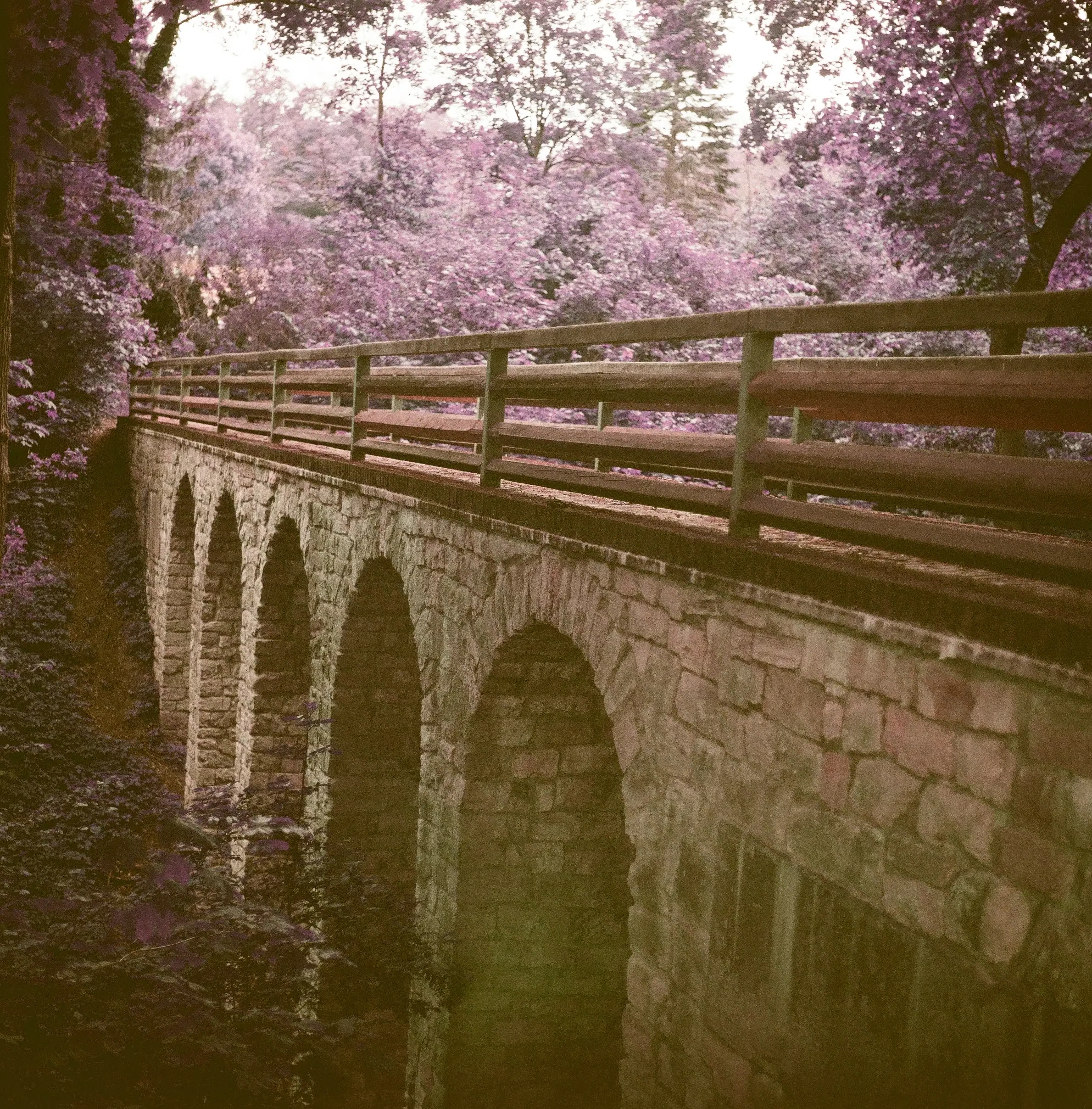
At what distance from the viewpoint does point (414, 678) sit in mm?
10445

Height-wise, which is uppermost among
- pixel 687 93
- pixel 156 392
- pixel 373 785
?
pixel 687 93

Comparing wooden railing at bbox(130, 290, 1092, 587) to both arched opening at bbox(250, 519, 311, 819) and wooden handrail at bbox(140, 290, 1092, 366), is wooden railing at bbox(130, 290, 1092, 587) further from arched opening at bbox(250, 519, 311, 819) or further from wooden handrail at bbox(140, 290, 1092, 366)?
arched opening at bbox(250, 519, 311, 819)

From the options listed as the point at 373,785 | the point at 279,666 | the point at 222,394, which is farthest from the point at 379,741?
the point at 222,394

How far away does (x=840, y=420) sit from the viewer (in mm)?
4324

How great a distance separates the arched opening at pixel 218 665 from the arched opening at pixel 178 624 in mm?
→ 2523

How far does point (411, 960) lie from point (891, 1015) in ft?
14.9

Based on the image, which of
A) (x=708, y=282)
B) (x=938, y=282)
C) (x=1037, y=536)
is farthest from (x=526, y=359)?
(x=1037, y=536)

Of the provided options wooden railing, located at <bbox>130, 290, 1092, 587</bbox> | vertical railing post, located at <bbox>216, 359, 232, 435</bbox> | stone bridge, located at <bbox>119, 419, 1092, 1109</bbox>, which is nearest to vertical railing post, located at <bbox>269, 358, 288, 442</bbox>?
stone bridge, located at <bbox>119, 419, 1092, 1109</bbox>

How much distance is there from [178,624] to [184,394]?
3.53 m

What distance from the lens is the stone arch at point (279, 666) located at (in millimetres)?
13000

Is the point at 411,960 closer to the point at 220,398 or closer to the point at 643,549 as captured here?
the point at 643,549

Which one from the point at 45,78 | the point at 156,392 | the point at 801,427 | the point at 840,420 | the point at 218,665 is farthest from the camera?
the point at 156,392

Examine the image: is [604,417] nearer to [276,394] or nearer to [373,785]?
[373,785]

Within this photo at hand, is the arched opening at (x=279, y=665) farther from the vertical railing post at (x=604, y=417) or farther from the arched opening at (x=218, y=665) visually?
the vertical railing post at (x=604, y=417)
